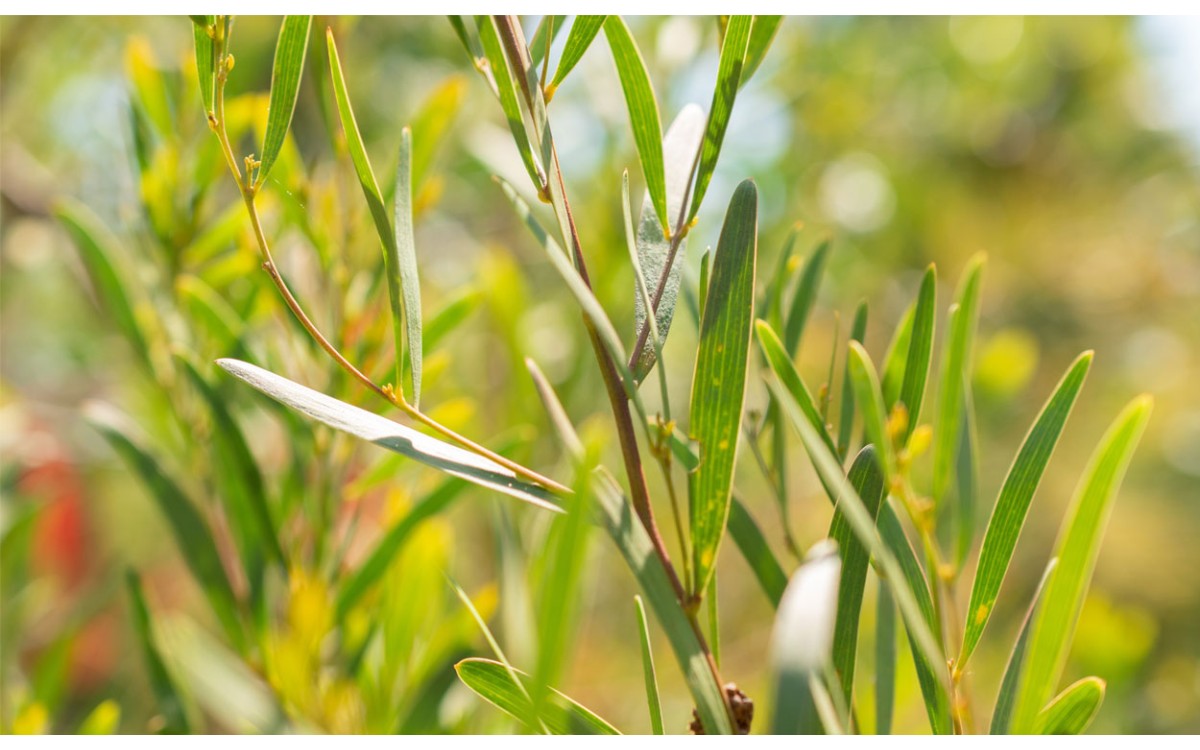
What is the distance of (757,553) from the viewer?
0.20 metres

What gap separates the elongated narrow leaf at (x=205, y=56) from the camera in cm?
17

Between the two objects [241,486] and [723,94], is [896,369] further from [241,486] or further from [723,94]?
[241,486]

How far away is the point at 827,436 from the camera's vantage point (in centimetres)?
18

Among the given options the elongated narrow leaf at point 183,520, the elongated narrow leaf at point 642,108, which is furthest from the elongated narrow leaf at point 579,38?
the elongated narrow leaf at point 183,520

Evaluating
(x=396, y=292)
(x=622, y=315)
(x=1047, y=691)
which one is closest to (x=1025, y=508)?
(x=1047, y=691)

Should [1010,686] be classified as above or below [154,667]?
above

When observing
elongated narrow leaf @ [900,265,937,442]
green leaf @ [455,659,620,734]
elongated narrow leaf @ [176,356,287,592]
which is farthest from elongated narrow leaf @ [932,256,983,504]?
elongated narrow leaf @ [176,356,287,592]

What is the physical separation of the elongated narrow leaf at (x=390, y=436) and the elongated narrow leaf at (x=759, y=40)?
0.35ft

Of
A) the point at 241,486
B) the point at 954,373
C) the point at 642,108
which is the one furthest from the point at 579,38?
the point at 241,486

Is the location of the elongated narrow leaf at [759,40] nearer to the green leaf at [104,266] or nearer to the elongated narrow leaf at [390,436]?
the elongated narrow leaf at [390,436]

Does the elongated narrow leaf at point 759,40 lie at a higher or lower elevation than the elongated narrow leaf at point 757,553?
higher

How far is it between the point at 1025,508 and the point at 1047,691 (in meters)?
0.04

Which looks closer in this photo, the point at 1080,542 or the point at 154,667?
the point at 1080,542

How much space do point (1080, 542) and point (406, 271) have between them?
14 centimetres
